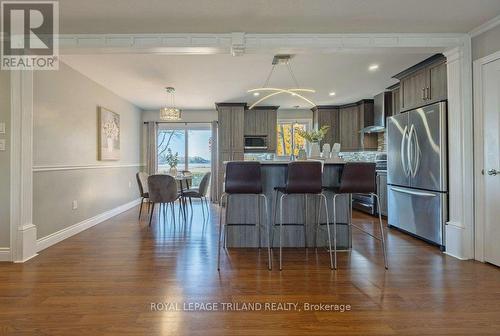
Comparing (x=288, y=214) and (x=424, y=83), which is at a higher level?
(x=424, y=83)

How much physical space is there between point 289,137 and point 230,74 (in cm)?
325

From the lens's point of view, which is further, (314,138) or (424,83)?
(424,83)

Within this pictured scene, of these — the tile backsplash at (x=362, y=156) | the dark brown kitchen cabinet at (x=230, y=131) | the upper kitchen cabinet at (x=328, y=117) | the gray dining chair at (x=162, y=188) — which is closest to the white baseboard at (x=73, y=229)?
the gray dining chair at (x=162, y=188)

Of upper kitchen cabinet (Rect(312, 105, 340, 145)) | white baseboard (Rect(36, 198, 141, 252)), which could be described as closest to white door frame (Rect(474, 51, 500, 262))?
upper kitchen cabinet (Rect(312, 105, 340, 145))

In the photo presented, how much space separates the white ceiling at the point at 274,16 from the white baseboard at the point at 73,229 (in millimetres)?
2372

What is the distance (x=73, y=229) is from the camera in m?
3.96

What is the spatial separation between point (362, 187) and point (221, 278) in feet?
5.32

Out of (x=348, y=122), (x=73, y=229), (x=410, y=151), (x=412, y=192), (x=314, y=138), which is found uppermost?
(x=348, y=122)

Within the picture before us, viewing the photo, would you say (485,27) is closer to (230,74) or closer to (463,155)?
(463,155)

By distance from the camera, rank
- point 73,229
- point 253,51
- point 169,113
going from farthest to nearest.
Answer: point 169,113 → point 73,229 → point 253,51

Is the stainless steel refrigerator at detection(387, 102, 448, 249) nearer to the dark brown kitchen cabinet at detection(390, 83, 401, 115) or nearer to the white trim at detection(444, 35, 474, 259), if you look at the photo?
the white trim at detection(444, 35, 474, 259)

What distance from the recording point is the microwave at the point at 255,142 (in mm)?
6832

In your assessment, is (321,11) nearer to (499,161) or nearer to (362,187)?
(362,187)

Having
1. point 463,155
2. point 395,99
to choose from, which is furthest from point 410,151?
point 395,99
